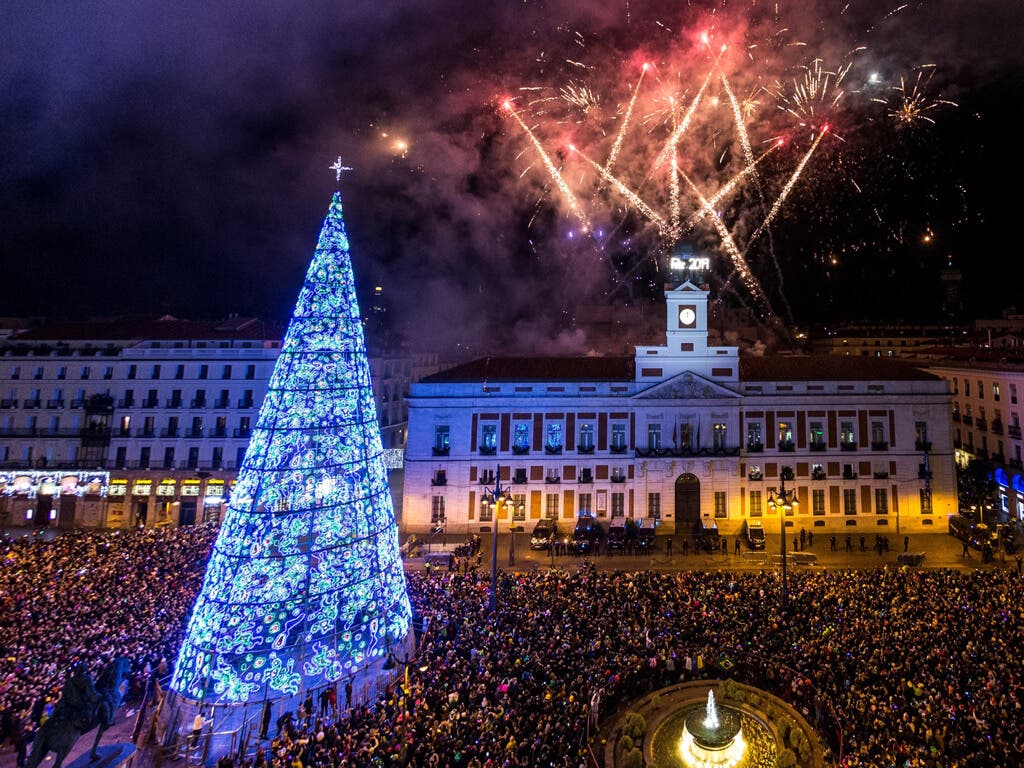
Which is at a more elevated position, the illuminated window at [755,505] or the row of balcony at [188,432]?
the row of balcony at [188,432]

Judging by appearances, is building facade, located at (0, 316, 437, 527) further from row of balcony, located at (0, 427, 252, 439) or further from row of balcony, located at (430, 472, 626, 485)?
row of balcony, located at (430, 472, 626, 485)

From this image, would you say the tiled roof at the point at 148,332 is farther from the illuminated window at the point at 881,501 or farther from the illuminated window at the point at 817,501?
the illuminated window at the point at 881,501

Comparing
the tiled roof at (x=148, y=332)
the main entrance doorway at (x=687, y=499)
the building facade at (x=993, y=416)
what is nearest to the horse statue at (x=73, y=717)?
the main entrance doorway at (x=687, y=499)

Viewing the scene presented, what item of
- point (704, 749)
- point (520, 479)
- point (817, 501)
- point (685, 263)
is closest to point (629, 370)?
point (685, 263)

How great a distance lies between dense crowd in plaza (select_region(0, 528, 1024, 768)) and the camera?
39.8 ft

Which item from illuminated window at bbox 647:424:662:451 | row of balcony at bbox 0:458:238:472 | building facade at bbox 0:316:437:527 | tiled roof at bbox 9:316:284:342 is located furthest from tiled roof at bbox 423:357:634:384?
row of balcony at bbox 0:458:238:472

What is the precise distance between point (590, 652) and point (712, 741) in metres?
4.49

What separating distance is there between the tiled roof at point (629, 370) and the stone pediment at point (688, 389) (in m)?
2.04

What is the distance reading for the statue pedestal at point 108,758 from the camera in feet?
28.8

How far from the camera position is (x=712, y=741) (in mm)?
12656

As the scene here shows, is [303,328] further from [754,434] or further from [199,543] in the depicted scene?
[754,434]

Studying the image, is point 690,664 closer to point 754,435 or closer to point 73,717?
point 73,717

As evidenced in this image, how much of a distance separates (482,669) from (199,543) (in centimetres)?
1980

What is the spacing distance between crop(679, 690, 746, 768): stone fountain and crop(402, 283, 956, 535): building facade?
23623 millimetres
